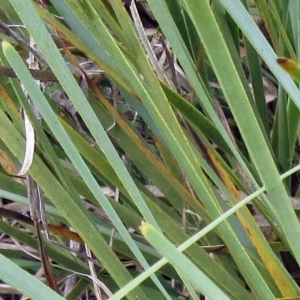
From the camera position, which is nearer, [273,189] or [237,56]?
[273,189]

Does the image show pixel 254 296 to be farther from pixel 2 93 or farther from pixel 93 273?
pixel 2 93

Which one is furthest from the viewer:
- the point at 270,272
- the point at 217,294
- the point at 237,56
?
the point at 237,56

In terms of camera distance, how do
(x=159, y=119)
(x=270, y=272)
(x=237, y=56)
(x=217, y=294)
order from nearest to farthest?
(x=217, y=294), (x=159, y=119), (x=270, y=272), (x=237, y=56)

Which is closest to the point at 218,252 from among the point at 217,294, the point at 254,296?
the point at 254,296

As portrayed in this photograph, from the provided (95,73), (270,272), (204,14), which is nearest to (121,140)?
(95,73)

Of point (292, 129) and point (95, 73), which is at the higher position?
point (95, 73)

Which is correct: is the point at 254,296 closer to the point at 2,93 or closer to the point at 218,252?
the point at 218,252

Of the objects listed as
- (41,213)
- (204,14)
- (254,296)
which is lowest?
(254,296)
